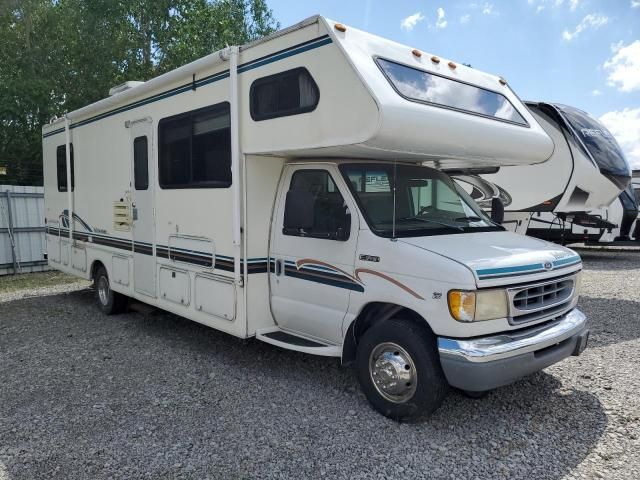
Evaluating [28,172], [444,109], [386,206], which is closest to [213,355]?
[386,206]

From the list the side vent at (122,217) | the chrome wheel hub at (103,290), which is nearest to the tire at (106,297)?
the chrome wheel hub at (103,290)

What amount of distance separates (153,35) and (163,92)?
633 inches

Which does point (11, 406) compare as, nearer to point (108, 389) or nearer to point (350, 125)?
point (108, 389)

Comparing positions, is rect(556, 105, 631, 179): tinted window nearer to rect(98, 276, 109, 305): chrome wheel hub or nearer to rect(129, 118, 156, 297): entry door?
rect(129, 118, 156, 297): entry door

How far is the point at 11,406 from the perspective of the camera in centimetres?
438

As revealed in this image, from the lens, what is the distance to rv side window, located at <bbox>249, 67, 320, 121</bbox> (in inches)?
162

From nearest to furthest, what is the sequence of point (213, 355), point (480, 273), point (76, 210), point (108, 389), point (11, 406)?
point (480, 273)
point (11, 406)
point (108, 389)
point (213, 355)
point (76, 210)

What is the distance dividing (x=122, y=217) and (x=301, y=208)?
3520mm

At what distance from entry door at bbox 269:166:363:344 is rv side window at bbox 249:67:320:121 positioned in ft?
1.94

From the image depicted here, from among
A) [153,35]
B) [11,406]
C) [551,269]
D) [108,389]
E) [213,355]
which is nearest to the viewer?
[551,269]

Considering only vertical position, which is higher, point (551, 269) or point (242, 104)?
point (242, 104)

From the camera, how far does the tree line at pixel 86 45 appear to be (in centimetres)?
1817

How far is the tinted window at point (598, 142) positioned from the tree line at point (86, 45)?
1372 cm

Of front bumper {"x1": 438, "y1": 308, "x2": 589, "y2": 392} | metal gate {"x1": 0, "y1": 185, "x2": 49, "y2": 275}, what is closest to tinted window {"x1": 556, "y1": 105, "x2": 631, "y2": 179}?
front bumper {"x1": 438, "y1": 308, "x2": 589, "y2": 392}
